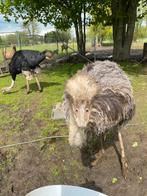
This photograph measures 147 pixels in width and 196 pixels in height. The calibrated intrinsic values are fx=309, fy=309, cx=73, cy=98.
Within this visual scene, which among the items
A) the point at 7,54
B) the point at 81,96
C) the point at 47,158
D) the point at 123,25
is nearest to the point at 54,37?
the point at 7,54

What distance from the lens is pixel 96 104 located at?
146 inches

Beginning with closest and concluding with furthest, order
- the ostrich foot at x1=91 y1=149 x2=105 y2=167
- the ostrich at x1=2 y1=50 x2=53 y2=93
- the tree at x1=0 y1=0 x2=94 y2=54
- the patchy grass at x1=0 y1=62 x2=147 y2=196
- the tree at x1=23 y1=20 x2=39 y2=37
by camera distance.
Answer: the patchy grass at x1=0 y1=62 x2=147 y2=196
the ostrich foot at x1=91 y1=149 x2=105 y2=167
the ostrich at x1=2 y1=50 x2=53 y2=93
the tree at x1=0 y1=0 x2=94 y2=54
the tree at x1=23 y1=20 x2=39 y2=37

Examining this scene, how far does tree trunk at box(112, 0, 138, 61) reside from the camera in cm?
1361

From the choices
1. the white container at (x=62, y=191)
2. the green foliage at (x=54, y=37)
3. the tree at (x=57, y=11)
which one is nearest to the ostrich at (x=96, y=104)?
the white container at (x=62, y=191)

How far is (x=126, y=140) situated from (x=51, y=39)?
16.8 meters

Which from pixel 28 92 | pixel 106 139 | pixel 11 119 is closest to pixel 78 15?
pixel 28 92

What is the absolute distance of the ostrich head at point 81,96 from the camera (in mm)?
3336

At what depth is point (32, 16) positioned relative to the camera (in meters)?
14.7

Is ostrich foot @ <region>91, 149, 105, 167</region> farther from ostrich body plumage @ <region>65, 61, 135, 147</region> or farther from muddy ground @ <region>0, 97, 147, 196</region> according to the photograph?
ostrich body plumage @ <region>65, 61, 135, 147</region>

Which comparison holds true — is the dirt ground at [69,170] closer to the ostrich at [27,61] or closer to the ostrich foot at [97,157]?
the ostrich foot at [97,157]

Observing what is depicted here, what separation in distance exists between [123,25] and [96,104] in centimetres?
1104

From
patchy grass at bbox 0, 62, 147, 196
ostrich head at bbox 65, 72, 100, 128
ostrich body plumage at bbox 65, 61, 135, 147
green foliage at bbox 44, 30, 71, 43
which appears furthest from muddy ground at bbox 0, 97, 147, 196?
green foliage at bbox 44, 30, 71, 43

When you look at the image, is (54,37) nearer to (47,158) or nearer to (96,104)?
(47,158)

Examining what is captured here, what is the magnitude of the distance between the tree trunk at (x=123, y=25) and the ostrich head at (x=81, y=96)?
10.4 m
